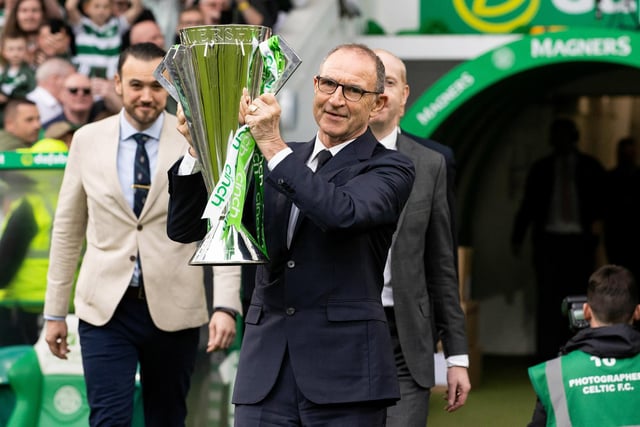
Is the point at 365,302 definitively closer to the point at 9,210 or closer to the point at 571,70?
the point at 9,210

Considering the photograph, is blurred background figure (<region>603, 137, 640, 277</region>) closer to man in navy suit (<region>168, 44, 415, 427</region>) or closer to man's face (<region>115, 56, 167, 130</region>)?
man's face (<region>115, 56, 167, 130</region>)

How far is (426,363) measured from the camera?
4879 mm

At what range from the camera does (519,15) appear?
33.8ft

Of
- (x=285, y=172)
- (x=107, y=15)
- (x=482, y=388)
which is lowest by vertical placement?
(x=482, y=388)

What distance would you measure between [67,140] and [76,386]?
8.20 ft

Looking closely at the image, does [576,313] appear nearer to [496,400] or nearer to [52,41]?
[496,400]

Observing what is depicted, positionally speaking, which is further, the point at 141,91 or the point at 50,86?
the point at 50,86

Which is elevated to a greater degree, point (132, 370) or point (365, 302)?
point (365, 302)

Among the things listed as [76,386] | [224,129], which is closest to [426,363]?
[224,129]

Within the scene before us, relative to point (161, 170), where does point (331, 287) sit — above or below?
below

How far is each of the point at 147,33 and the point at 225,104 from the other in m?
5.51

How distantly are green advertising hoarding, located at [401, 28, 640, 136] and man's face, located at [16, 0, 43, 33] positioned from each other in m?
2.70

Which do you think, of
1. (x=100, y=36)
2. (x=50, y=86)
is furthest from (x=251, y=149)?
(x=100, y=36)

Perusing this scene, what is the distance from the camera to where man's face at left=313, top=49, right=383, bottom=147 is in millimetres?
3809
